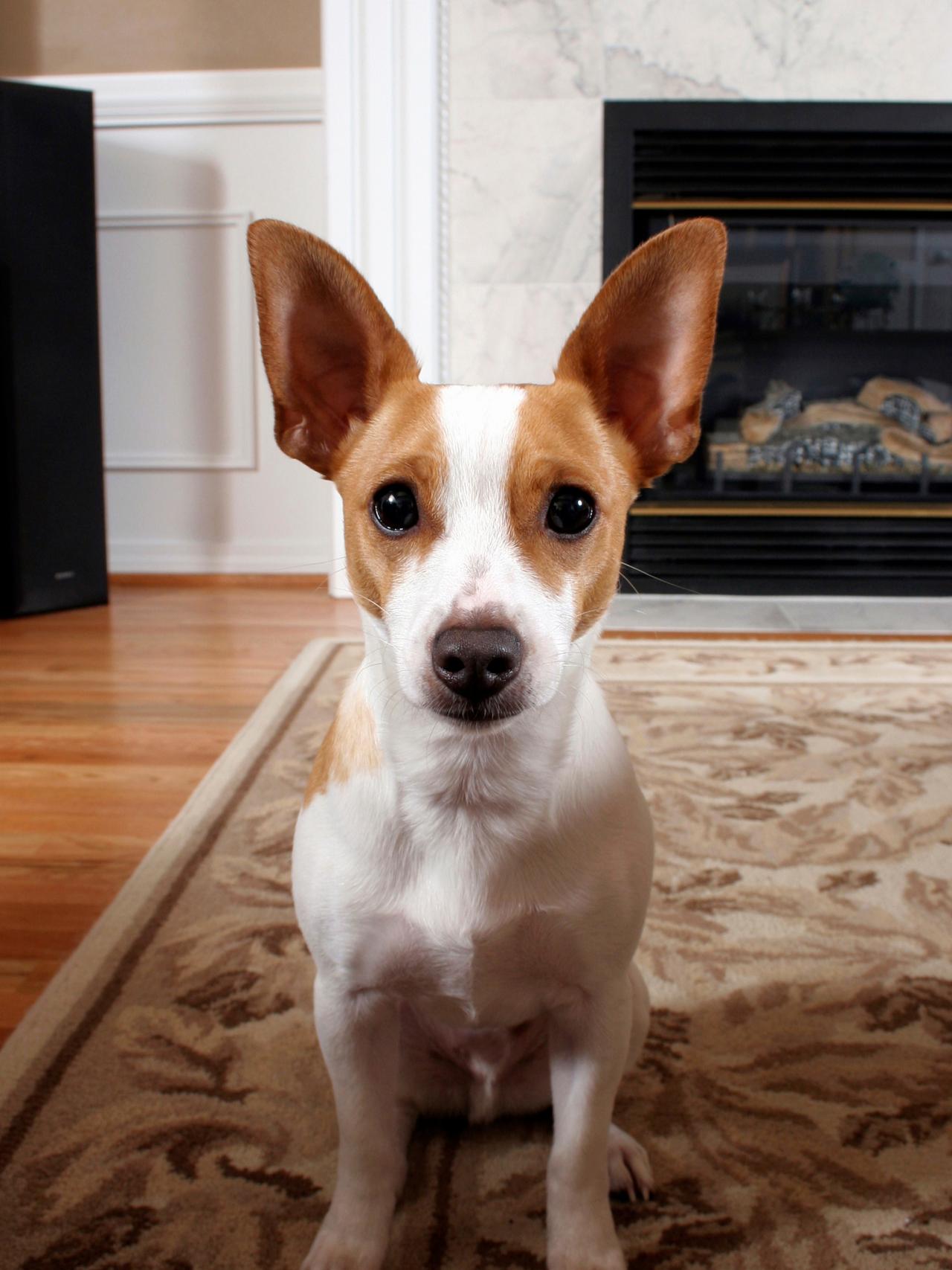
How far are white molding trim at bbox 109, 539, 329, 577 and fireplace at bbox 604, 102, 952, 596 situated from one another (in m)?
1.27

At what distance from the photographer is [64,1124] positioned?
1.05 metres

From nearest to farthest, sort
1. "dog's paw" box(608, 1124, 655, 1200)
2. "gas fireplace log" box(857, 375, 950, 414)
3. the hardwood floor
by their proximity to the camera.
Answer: "dog's paw" box(608, 1124, 655, 1200) → the hardwood floor → "gas fireplace log" box(857, 375, 950, 414)

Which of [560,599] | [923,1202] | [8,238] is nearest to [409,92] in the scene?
[8,238]


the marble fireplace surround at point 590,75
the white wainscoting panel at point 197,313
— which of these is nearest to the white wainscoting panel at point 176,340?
the white wainscoting panel at point 197,313

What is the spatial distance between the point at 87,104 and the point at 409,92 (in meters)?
0.98

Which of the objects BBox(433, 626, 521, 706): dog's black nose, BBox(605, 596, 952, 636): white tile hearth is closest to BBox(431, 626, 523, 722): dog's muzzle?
BBox(433, 626, 521, 706): dog's black nose

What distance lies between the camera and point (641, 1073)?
116 cm

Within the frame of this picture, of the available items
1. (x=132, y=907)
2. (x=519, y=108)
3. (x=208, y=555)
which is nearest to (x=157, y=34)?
(x=519, y=108)

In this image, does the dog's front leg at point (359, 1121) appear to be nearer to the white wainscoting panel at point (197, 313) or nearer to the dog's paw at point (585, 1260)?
the dog's paw at point (585, 1260)

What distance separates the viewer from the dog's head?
753mm

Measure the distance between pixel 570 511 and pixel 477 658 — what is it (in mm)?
169

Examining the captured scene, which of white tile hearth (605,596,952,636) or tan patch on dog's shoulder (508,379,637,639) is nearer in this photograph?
tan patch on dog's shoulder (508,379,637,639)

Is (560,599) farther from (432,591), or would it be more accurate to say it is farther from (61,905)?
(61,905)

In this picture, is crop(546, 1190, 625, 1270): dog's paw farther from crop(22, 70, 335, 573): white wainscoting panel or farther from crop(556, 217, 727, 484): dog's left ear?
crop(22, 70, 335, 573): white wainscoting panel
